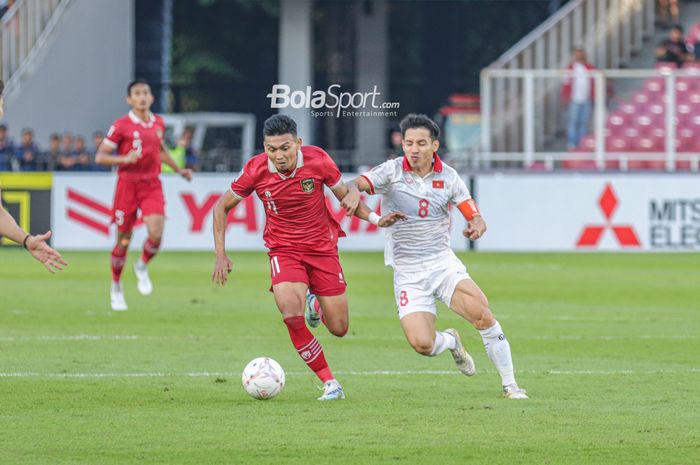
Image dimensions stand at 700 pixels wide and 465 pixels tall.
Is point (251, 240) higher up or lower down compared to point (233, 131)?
lower down

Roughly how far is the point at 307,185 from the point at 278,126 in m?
0.59

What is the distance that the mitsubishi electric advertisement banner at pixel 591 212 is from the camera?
2712 cm

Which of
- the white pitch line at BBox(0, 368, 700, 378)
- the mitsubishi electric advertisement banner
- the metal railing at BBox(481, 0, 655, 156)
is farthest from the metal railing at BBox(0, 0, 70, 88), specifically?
the white pitch line at BBox(0, 368, 700, 378)

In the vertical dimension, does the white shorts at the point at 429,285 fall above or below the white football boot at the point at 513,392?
above

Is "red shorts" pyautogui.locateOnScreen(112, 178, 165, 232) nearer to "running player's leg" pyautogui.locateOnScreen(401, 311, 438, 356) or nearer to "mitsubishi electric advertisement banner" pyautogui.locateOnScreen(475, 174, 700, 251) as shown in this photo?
"running player's leg" pyautogui.locateOnScreen(401, 311, 438, 356)

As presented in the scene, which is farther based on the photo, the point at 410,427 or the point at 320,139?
the point at 320,139

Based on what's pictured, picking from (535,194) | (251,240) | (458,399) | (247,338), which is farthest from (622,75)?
(458,399)

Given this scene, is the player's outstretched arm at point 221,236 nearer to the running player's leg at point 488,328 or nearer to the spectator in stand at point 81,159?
the running player's leg at point 488,328

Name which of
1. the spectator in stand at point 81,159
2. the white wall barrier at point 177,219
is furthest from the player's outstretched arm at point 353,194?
the spectator in stand at point 81,159

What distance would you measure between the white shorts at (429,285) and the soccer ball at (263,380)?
Result: 1087 millimetres

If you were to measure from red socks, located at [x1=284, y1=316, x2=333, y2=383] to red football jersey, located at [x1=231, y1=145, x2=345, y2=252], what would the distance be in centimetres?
59

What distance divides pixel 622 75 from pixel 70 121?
48.0 ft

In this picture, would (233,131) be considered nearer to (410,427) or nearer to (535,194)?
(535,194)

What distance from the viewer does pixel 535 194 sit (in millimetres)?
27766
